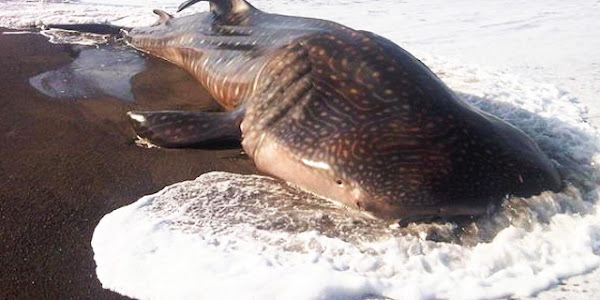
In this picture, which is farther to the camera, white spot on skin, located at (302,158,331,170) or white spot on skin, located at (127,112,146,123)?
white spot on skin, located at (127,112,146,123)

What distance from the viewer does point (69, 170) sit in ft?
11.5

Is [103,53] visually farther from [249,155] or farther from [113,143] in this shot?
[249,155]

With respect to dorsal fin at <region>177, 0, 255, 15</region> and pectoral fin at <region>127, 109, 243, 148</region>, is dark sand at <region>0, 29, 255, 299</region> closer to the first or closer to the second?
pectoral fin at <region>127, 109, 243, 148</region>

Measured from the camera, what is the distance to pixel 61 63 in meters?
5.97

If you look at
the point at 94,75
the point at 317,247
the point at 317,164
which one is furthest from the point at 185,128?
the point at 94,75

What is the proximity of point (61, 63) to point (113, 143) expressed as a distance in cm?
247

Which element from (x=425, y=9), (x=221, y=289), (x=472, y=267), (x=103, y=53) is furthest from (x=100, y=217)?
(x=425, y=9)

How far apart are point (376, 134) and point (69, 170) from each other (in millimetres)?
1860

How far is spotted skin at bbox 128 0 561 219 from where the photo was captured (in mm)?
2906

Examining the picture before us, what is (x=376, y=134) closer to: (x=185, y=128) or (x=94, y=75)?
(x=185, y=128)

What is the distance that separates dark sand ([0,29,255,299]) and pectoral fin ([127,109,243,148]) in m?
0.08

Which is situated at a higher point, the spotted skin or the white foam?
the spotted skin

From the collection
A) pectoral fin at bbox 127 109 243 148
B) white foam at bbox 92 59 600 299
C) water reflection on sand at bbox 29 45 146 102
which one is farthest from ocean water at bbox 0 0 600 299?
water reflection on sand at bbox 29 45 146 102

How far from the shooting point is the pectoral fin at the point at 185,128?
3.88m
